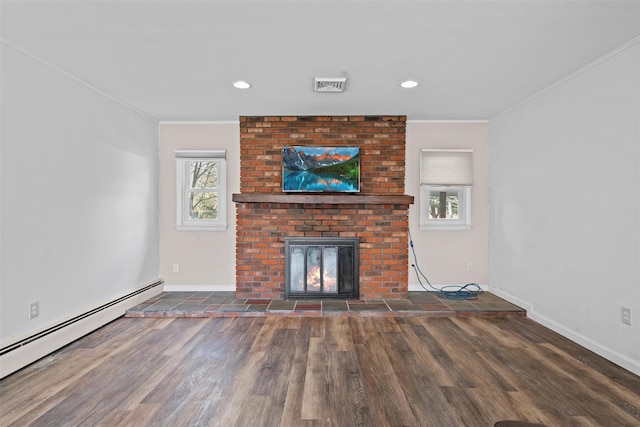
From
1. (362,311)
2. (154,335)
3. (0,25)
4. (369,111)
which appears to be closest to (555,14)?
(369,111)

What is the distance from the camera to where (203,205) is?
174 inches

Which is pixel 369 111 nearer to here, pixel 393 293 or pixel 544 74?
pixel 544 74

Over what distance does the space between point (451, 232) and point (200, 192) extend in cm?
357

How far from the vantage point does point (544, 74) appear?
2.85 m

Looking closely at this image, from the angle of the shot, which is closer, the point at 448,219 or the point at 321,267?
the point at 321,267

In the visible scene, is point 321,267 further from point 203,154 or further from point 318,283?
point 203,154

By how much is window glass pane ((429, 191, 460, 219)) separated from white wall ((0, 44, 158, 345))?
388 cm

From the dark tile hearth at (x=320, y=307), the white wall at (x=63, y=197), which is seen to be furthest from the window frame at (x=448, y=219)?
the white wall at (x=63, y=197)

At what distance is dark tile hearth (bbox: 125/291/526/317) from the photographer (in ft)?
11.4

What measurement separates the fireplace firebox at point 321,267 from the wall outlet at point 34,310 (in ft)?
7.68

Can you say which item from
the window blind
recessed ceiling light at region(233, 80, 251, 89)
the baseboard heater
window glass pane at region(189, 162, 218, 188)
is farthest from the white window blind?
the baseboard heater

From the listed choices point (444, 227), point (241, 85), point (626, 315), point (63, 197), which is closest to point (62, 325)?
point (63, 197)

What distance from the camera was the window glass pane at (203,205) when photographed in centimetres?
442

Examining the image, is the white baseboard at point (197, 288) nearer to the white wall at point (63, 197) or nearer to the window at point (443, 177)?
the white wall at point (63, 197)
